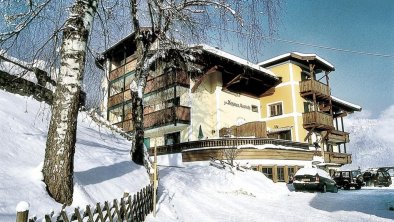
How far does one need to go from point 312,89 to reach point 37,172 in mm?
27534

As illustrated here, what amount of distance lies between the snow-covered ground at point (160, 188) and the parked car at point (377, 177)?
1321cm

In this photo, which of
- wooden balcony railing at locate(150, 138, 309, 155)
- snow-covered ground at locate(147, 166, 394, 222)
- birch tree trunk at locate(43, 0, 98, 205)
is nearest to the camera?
birch tree trunk at locate(43, 0, 98, 205)

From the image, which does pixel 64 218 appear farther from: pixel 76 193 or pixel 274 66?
pixel 274 66

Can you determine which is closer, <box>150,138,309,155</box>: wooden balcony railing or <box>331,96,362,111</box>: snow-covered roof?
<box>150,138,309,155</box>: wooden balcony railing

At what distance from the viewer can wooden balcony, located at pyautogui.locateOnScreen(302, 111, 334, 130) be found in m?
29.1

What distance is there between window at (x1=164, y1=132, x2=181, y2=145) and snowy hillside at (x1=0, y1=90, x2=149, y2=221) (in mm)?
14192

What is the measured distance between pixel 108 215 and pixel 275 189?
12761 mm

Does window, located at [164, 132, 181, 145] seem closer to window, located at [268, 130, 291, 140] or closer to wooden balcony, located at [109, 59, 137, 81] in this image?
wooden balcony, located at [109, 59, 137, 81]

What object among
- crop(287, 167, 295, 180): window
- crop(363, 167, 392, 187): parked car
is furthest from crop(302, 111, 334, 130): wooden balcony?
crop(287, 167, 295, 180): window

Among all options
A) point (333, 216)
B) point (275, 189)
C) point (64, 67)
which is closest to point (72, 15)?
point (64, 67)

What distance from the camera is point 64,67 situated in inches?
246

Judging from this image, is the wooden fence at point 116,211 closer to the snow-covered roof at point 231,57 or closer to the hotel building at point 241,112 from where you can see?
the snow-covered roof at point 231,57

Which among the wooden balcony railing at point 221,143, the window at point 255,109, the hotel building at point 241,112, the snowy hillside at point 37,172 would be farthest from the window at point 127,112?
the snowy hillside at point 37,172

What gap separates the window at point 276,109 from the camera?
31.7 meters
